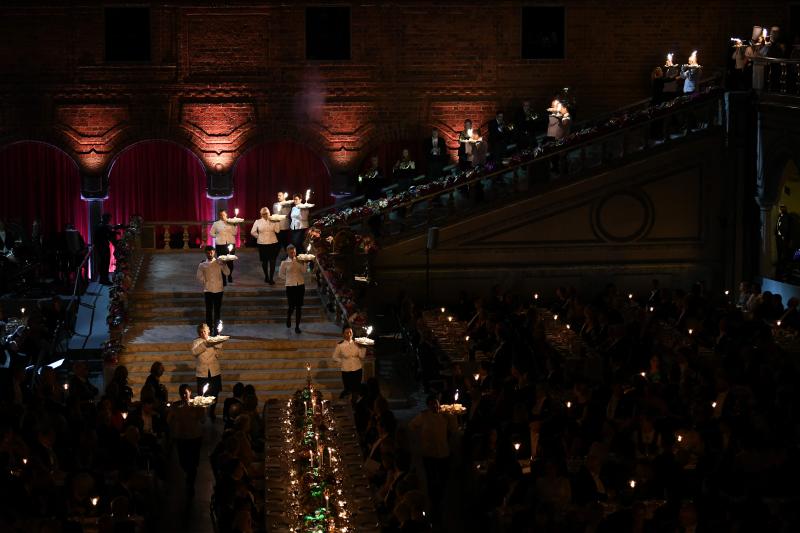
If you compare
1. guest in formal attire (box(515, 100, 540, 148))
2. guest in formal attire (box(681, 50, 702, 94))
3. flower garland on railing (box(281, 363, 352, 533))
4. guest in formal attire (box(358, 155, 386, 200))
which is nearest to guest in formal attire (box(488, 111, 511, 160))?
guest in formal attire (box(515, 100, 540, 148))

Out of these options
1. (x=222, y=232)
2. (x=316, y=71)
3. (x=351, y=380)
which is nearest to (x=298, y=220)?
(x=222, y=232)

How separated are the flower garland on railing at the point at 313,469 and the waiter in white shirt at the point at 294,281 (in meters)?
4.90

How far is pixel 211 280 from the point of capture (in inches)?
972

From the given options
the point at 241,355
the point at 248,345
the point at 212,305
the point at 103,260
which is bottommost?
the point at 241,355

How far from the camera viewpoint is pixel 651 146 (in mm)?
29859

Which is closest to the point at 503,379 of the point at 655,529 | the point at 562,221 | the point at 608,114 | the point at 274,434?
the point at 274,434

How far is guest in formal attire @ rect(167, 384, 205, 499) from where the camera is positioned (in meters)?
19.3

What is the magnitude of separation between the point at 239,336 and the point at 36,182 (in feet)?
35.7

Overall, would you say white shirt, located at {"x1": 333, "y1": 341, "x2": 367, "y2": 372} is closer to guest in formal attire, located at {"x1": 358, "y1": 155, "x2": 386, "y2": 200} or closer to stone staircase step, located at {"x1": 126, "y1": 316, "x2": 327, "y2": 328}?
stone staircase step, located at {"x1": 126, "y1": 316, "x2": 327, "y2": 328}

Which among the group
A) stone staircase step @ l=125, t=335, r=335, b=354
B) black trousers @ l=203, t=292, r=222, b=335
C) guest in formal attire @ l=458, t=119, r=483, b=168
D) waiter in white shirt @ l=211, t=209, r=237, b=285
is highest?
guest in formal attire @ l=458, t=119, r=483, b=168

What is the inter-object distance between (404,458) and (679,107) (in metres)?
14.9

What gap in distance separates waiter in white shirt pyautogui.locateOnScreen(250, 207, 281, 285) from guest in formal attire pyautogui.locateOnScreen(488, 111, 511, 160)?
7.22 meters

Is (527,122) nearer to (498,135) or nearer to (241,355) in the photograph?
(498,135)

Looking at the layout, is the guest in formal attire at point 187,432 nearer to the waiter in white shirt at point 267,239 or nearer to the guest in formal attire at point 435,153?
the waiter in white shirt at point 267,239
